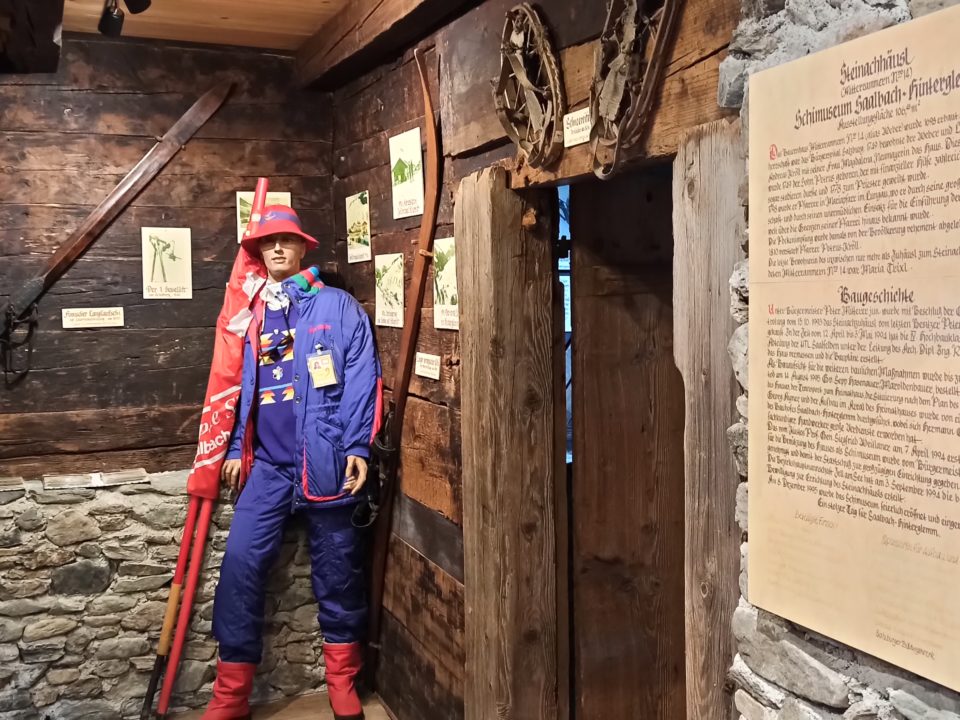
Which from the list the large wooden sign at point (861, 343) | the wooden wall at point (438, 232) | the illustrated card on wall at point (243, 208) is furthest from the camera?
the illustrated card on wall at point (243, 208)

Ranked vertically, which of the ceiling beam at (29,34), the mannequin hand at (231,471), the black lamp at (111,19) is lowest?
the mannequin hand at (231,471)

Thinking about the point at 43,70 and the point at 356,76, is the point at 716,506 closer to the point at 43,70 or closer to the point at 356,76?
the point at 43,70

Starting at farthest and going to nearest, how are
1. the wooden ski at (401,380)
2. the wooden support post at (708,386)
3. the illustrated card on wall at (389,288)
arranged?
1. the illustrated card on wall at (389,288)
2. the wooden ski at (401,380)
3. the wooden support post at (708,386)

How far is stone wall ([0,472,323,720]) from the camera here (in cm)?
309

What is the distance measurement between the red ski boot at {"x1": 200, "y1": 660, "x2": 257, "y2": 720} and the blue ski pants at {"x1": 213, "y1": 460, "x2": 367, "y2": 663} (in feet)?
0.11

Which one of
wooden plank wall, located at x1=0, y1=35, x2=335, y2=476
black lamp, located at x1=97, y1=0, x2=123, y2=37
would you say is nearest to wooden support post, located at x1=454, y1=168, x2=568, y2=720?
black lamp, located at x1=97, y1=0, x2=123, y2=37

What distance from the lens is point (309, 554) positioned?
3.33 metres

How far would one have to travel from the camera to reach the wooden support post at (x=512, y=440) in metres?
2.23

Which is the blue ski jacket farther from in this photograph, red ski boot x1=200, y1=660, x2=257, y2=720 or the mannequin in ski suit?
red ski boot x1=200, y1=660, x2=257, y2=720

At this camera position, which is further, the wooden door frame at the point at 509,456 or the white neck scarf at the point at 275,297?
the white neck scarf at the point at 275,297

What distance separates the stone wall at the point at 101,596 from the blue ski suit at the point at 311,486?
13 centimetres

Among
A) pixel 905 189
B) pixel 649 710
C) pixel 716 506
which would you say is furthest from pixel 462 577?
pixel 905 189

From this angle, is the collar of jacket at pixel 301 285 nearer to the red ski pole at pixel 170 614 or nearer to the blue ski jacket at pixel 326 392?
the blue ski jacket at pixel 326 392

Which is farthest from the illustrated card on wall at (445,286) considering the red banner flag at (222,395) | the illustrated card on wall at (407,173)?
the red banner flag at (222,395)
